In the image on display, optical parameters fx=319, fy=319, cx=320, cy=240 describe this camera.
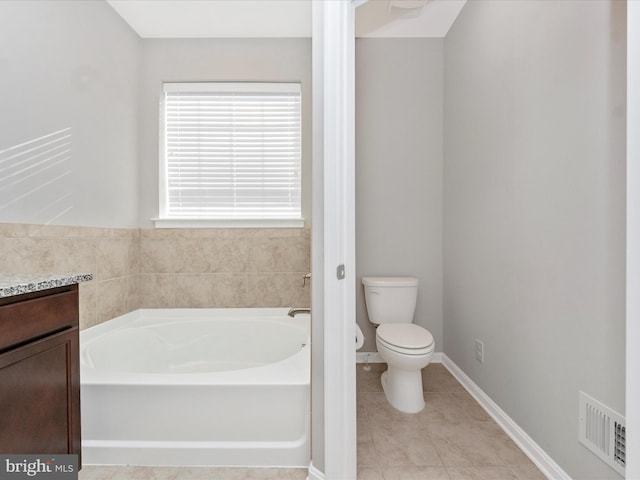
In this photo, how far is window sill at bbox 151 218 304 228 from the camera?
8.32 feet

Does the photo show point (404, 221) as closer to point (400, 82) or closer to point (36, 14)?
point (400, 82)

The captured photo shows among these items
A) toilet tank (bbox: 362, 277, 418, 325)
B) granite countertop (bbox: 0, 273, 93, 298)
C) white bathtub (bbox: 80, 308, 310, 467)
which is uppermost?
granite countertop (bbox: 0, 273, 93, 298)

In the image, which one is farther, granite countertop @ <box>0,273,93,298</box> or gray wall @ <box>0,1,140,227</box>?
gray wall @ <box>0,1,140,227</box>

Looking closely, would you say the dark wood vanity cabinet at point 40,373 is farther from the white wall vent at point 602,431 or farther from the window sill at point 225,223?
the white wall vent at point 602,431

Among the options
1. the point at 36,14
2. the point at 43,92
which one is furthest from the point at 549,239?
the point at 36,14

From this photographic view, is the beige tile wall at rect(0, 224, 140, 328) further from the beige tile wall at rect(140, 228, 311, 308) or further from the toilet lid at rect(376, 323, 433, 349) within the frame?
the toilet lid at rect(376, 323, 433, 349)

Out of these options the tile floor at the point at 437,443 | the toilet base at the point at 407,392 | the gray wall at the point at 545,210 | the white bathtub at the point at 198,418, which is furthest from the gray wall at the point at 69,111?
the gray wall at the point at 545,210

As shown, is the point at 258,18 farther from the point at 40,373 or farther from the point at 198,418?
the point at 198,418

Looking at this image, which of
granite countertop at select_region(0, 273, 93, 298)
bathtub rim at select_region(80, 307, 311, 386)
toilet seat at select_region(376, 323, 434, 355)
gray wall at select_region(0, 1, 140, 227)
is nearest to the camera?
granite countertop at select_region(0, 273, 93, 298)

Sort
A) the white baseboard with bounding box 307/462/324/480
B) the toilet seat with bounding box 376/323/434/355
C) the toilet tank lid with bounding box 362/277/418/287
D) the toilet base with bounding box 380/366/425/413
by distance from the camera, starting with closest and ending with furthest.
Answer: the white baseboard with bounding box 307/462/324/480 < the toilet seat with bounding box 376/323/434/355 < the toilet base with bounding box 380/366/425/413 < the toilet tank lid with bounding box 362/277/418/287

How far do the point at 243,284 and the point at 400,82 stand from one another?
2.10 meters

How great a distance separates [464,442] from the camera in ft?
5.40

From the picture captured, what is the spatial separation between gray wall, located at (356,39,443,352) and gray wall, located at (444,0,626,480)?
337 mm

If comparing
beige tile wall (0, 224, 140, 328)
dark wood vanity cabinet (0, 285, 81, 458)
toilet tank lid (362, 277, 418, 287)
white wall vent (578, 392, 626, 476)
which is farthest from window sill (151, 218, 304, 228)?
white wall vent (578, 392, 626, 476)
